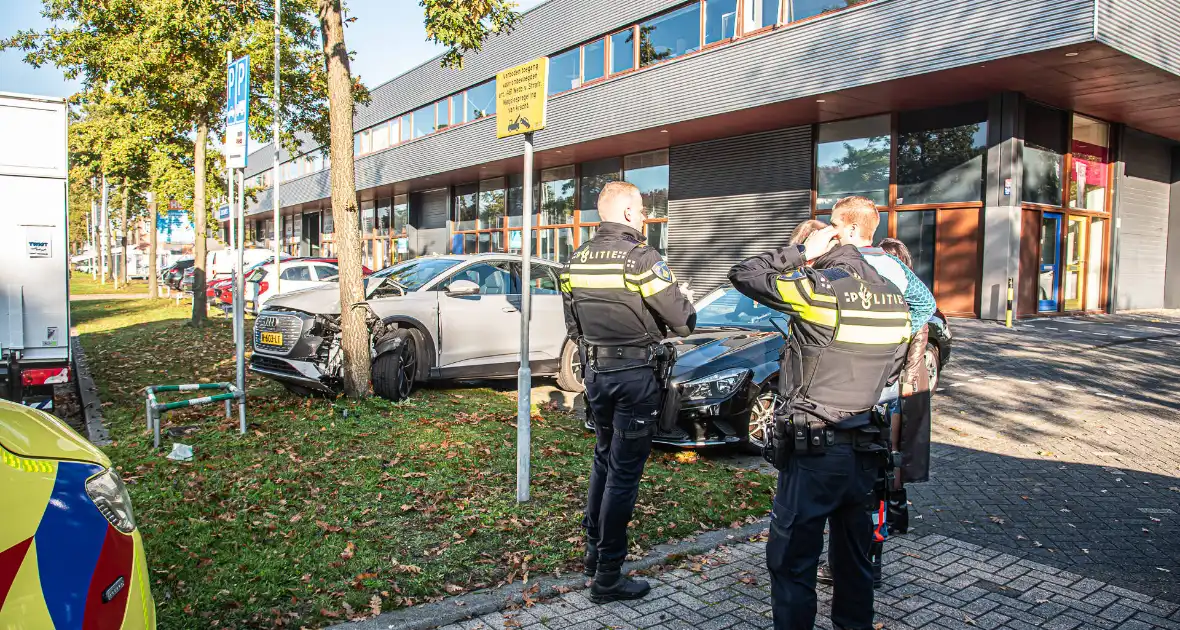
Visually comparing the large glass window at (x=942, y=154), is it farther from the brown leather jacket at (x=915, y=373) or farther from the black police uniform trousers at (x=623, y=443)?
the black police uniform trousers at (x=623, y=443)

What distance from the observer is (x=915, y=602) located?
383 cm

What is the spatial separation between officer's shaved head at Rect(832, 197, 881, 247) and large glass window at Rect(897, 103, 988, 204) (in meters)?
14.1

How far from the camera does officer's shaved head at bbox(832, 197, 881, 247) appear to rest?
10.8ft

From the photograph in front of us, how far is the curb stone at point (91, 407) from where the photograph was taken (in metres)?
7.00

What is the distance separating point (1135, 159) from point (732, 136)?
9644 millimetres

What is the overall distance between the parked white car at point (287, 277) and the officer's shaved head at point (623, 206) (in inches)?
591

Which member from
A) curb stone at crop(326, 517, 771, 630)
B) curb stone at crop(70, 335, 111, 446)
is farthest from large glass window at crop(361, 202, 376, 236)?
curb stone at crop(326, 517, 771, 630)

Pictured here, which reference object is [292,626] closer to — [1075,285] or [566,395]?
[566,395]

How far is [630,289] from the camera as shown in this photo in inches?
152

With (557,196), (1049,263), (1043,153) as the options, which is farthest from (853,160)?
(557,196)

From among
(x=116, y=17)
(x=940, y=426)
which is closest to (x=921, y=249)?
(x=940, y=426)

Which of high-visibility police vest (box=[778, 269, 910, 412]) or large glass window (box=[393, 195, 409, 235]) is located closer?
high-visibility police vest (box=[778, 269, 910, 412])

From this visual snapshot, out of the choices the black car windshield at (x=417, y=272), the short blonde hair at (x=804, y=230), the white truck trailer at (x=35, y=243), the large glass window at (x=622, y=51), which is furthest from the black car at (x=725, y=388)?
the large glass window at (x=622, y=51)

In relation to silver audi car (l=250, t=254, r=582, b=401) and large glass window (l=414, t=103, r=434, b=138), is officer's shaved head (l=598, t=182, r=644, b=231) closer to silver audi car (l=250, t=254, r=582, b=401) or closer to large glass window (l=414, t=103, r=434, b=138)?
silver audi car (l=250, t=254, r=582, b=401)
